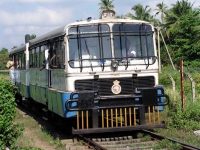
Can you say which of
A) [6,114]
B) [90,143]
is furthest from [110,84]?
[6,114]

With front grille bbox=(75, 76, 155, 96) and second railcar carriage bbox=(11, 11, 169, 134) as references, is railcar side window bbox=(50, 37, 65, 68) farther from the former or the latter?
front grille bbox=(75, 76, 155, 96)

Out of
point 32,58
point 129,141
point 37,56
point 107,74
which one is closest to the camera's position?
point 129,141

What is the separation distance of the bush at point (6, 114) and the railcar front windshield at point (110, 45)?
209 centimetres

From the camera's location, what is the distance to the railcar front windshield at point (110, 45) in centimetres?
952

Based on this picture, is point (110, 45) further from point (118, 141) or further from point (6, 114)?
point (6, 114)

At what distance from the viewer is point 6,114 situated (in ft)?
25.0

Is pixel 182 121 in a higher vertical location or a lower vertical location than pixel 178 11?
lower

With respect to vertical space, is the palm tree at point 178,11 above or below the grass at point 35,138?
above

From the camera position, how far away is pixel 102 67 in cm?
945

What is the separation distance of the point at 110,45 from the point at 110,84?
982 mm

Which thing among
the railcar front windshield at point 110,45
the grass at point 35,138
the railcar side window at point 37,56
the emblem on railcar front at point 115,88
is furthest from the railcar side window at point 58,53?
the railcar side window at point 37,56

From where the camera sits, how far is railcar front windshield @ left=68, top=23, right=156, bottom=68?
9.52 metres

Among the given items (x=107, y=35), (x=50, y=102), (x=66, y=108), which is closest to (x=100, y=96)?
(x=66, y=108)

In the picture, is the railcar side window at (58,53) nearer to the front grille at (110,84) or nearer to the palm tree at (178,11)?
the front grille at (110,84)
